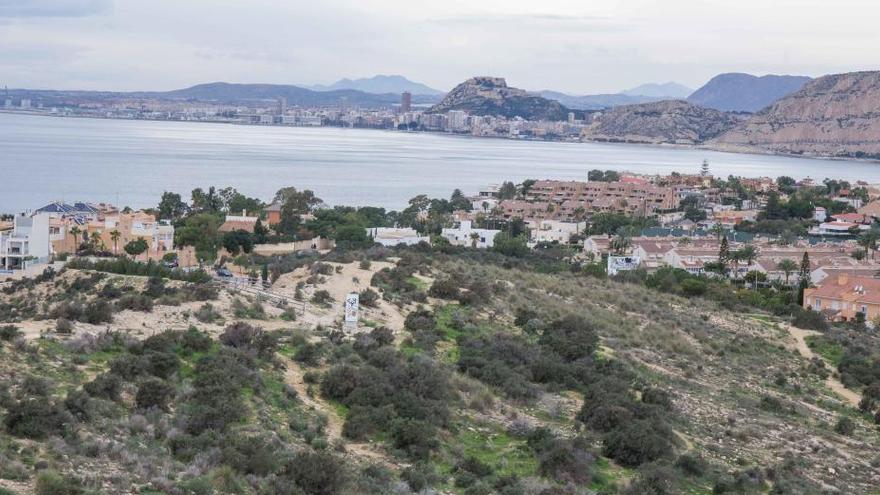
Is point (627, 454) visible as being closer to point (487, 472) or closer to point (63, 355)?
point (487, 472)

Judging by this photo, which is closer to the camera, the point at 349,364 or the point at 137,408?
the point at 137,408

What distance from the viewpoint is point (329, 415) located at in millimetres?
13617

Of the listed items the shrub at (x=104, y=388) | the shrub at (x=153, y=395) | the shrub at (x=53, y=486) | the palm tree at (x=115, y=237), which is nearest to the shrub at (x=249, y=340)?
the shrub at (x=153, y=395)

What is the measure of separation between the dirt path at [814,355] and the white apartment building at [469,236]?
22.5 m

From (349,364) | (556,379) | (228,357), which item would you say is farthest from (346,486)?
(556,379)

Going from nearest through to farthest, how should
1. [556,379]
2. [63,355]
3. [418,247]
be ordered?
[63,355] < [556,379] < [418,247]

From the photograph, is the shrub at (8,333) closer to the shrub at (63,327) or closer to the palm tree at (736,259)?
the shrub at (63,327)

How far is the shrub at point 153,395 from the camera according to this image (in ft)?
39.6

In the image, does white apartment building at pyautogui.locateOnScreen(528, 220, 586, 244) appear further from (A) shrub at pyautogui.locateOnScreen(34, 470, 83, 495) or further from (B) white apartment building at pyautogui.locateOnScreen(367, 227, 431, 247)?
(A) shrub at pyautogui.locateOnScreen(34, 470, 83, 495)

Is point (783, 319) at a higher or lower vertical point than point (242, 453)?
lower

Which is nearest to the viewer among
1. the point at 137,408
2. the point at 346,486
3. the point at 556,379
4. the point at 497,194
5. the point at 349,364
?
the point at 346,486

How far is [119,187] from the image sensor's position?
83000mm

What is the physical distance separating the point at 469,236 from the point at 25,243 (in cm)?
2331

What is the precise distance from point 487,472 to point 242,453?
2.77 m
